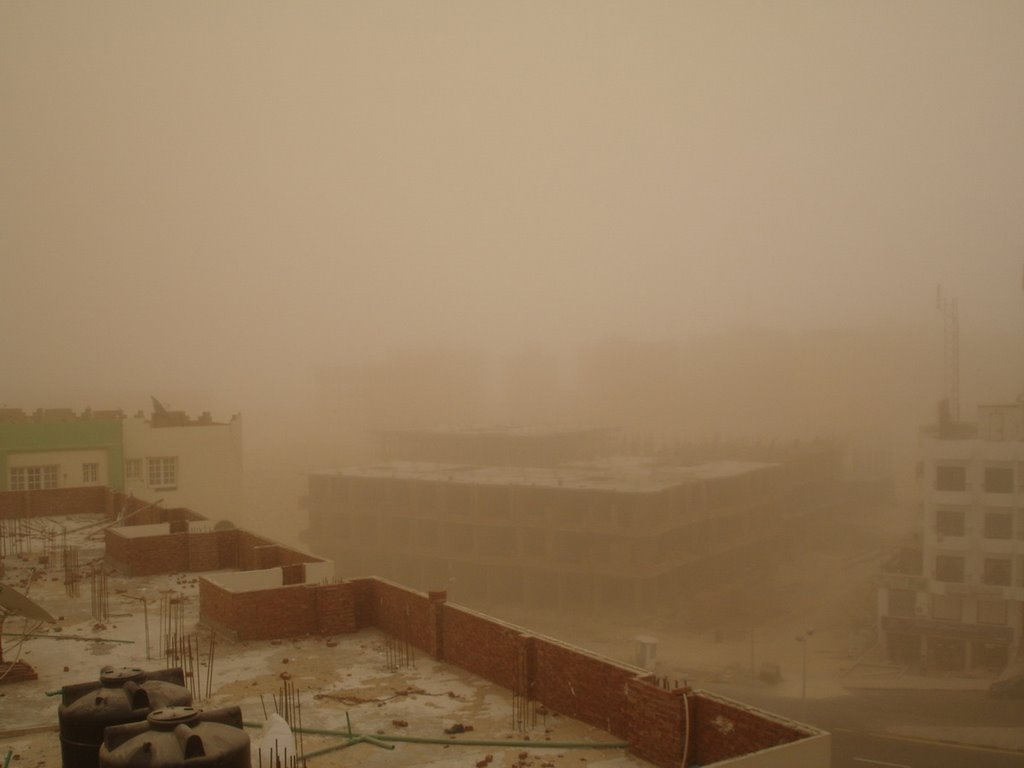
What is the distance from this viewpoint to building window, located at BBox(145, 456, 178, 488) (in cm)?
5331

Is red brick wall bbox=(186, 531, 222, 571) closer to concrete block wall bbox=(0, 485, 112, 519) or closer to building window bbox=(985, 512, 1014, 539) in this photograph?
concrete block wall bbox=(0, 485, 112, 519)

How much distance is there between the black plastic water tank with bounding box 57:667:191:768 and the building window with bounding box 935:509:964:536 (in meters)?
55.6

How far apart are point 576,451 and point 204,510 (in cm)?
6951

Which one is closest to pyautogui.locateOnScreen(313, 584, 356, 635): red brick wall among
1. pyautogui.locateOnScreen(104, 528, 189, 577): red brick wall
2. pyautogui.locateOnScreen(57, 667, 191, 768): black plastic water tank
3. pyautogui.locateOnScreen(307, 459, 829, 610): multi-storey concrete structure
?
pyautogui.locateOnScreen(57, 667, 191, 768): black plastic water tank

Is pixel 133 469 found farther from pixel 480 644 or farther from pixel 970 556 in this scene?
pixel 970 556

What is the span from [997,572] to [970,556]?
1713 millimetres

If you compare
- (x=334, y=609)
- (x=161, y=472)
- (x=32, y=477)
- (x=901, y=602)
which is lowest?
(x=901, y=602)

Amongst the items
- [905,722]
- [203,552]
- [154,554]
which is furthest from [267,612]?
[905,722]

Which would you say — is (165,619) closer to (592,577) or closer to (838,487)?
(592,577)

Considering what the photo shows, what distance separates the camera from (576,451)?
392 feet

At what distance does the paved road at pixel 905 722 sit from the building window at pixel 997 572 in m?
7.28

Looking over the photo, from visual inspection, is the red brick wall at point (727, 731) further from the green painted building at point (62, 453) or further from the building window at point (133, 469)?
the building window at point (133, 469)

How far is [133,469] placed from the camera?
174 ft

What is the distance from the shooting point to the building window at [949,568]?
60.3 meters
